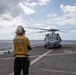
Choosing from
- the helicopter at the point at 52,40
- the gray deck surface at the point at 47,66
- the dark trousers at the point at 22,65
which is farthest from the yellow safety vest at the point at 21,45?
the helicopter at the point at 52,40

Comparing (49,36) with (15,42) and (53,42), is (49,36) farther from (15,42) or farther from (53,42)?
(15,42)

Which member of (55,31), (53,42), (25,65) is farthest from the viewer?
(55,31)

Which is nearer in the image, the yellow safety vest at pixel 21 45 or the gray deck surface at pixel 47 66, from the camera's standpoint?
the yellow safety vest at pixel 21 45

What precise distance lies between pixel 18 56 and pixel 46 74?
4.00 metres

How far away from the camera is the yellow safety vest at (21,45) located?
7.91 m

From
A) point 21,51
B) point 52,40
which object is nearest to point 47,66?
point 21,51

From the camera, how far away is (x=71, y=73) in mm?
11969

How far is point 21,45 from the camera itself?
7.97 metres

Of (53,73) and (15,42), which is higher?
(15,42)

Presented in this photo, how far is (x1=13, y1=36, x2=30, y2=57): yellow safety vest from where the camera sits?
791 centimetres

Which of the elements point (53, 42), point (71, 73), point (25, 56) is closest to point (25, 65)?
point (25, 56)

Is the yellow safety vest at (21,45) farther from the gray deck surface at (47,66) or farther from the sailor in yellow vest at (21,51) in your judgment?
the gray deck surface at (47,66)

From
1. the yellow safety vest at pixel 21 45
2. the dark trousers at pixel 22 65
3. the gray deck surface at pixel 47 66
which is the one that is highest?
the yellow safety vest at pixel 21 45

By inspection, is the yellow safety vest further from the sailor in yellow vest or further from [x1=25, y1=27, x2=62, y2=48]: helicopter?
[x1=25, y1=27, x2=62, y2=48]: helicopter
